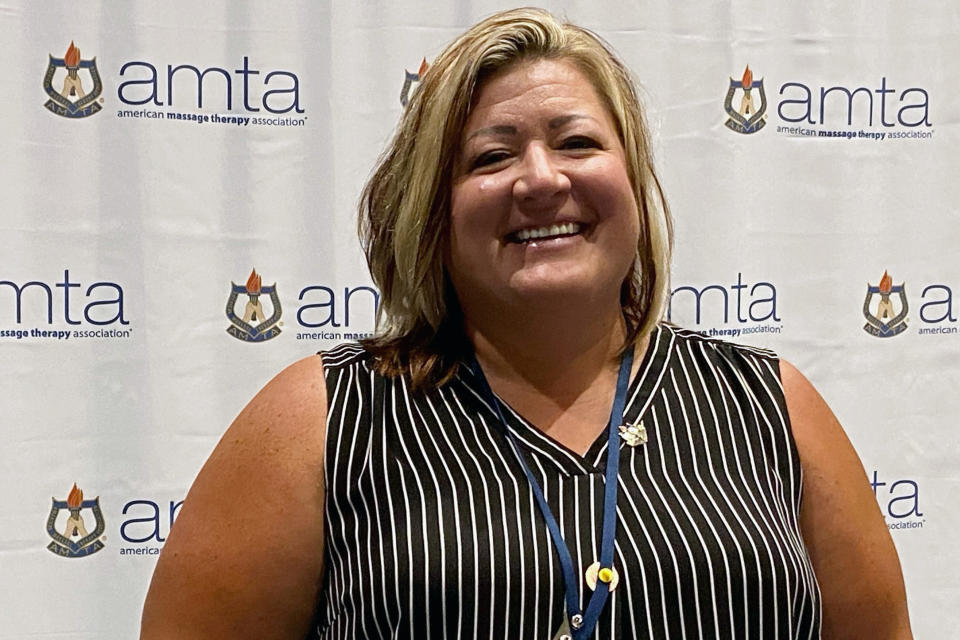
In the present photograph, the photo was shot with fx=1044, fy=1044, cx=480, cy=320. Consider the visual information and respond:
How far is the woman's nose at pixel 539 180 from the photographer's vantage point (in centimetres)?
98

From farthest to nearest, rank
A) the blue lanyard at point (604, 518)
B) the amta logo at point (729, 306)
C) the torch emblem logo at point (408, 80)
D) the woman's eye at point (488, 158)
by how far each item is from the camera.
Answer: the amta logo at point (729, 306)
the torch emblem logo at point (408, 80)
the woman's eye at point (488, 158)
the blue lanyard at point (604, 518)

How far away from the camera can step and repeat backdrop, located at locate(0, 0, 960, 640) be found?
1.69 m

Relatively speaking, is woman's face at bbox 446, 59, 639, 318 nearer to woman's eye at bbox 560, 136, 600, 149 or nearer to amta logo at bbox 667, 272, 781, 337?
woman's eye at bbox 560, 136, 600, 149

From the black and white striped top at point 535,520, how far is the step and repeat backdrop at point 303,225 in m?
0.77

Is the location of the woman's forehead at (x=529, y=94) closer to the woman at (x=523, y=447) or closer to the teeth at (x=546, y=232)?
the woman at (x=523, y=447)

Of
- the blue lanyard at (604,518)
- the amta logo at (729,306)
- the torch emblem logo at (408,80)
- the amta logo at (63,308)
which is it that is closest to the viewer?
the blue lanyard at (604,518)

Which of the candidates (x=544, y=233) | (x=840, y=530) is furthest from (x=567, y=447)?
(x=840, y=530)

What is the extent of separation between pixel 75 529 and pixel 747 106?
1394 millimetres

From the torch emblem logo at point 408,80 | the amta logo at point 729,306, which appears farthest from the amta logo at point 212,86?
the amta logo at point 729,306

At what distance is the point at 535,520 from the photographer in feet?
3.09

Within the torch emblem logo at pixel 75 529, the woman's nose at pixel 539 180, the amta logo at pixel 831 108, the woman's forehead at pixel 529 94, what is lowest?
the torch emblem logo at pixel 75 529

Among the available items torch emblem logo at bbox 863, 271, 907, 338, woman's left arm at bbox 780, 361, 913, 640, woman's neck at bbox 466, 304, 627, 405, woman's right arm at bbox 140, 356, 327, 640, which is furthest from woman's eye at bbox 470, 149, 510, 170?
torch emblem logo at bbox 863, 271, 907, 338

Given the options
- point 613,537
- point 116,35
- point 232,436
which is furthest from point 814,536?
point 116,35

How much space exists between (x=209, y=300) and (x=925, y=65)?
55.7 inches
